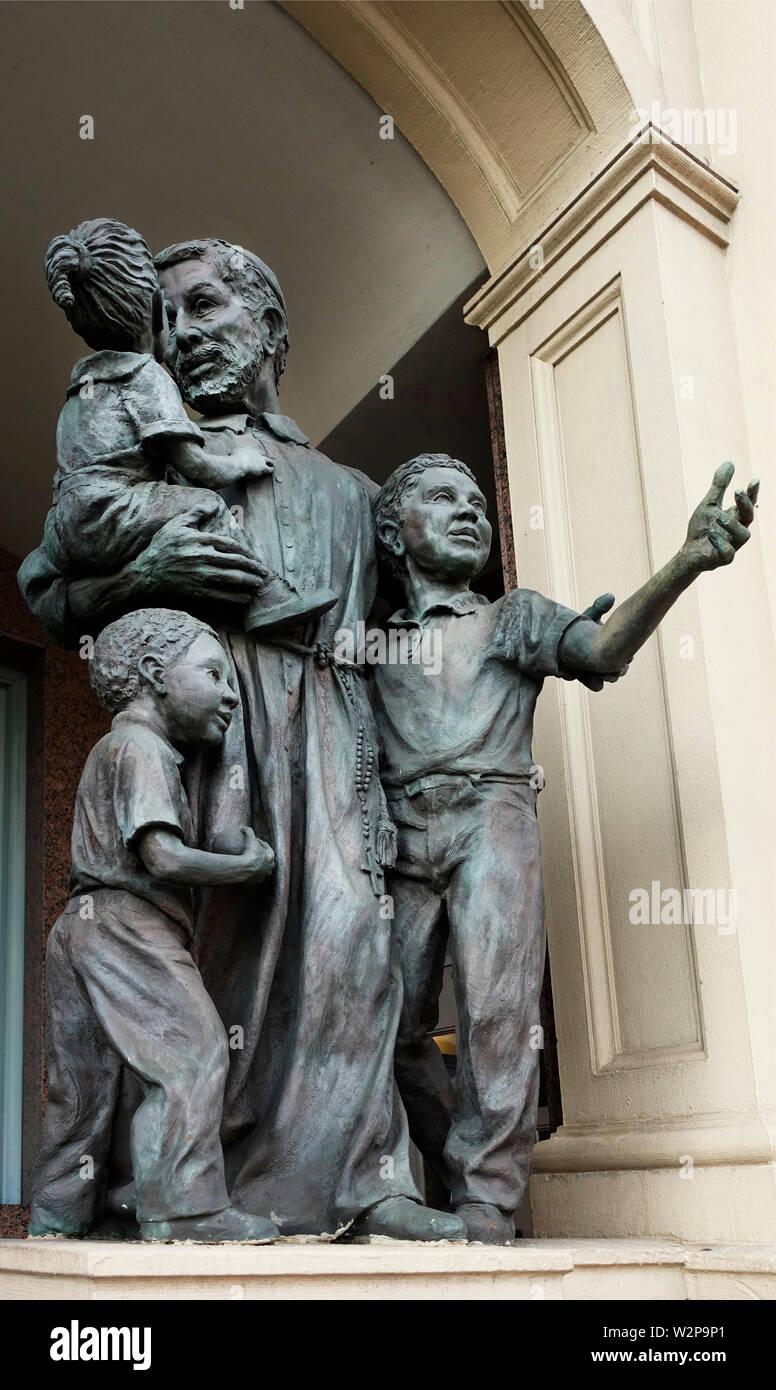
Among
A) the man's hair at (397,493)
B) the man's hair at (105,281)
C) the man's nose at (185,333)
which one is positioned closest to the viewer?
the man's hair at (105,281)

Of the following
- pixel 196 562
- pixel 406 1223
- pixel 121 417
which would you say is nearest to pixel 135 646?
pixel 196 562

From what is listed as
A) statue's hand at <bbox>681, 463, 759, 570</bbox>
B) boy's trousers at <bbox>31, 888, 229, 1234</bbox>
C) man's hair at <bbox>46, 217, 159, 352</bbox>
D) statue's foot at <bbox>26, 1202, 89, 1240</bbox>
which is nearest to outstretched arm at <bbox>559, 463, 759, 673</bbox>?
statue's hand at <bbox>681, 463, 759, 570</bbox>

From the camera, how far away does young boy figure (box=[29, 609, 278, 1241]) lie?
2.44 metres

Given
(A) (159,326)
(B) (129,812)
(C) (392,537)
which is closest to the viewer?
(B) (129,812)

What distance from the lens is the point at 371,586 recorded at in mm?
3348

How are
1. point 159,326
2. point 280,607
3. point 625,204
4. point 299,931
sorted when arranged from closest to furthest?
point 299,931 < point 280,607 < point 159,326 < point 625,204

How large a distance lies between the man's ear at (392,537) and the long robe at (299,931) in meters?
0.22

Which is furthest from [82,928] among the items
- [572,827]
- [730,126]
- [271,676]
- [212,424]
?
[730,126]

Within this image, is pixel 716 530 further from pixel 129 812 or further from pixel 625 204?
pixel 625 204

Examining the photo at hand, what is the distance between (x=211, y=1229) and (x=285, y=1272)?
226 mm

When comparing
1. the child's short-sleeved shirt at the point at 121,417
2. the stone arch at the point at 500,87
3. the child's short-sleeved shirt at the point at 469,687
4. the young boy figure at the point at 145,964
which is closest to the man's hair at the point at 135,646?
the young boy figure at the point at 145,964

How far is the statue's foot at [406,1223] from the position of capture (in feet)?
8.36

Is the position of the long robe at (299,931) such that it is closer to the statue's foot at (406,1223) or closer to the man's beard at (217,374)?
the statue's foot at (406,1223)

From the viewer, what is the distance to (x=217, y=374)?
327 centimetres
